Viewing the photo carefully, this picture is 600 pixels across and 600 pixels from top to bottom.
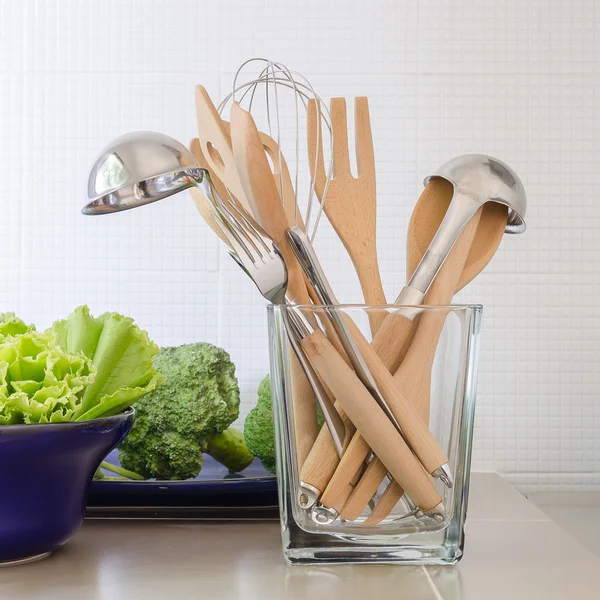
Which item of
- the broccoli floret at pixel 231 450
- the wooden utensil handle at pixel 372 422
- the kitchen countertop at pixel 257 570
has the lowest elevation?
the kitchen countertop at pixel 257 570

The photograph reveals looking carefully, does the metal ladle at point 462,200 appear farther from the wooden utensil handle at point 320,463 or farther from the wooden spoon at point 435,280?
the wooden utensil handle at point 320,463

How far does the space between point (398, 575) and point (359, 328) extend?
0.17 m

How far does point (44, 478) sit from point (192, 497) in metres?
0.17

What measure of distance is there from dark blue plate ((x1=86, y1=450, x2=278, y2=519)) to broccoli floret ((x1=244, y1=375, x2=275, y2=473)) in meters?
0.04

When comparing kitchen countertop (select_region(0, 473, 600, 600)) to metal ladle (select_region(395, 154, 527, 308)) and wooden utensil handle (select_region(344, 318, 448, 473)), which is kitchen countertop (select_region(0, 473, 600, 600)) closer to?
wooden utensil handle (select_region(344, 318, 448, 473))

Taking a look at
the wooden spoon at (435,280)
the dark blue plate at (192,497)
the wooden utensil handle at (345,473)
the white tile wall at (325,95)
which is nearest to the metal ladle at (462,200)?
the wooden spoon at (435,280)

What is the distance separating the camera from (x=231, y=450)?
0.76m

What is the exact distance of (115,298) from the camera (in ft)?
3.00

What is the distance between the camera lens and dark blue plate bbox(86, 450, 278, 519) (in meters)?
0.65

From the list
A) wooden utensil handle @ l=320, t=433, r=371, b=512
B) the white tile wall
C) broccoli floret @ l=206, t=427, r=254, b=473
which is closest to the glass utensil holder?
wooden utensil handle @ l=320, t=433, r=371, b=512

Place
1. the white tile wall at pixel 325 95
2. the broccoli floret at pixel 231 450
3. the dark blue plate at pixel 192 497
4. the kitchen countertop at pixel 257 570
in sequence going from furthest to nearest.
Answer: the white tile wall at pixel 325 95 < the broccoli floret at pixel 231 450 < the dark blue plate at pixel 192 497 < the kitchen countertop at pixel 257 570

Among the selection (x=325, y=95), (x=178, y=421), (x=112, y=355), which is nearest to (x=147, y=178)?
(x=112, y=355)

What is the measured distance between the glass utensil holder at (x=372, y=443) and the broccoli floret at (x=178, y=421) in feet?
0.61

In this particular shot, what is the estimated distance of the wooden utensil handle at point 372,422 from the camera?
500 mm
